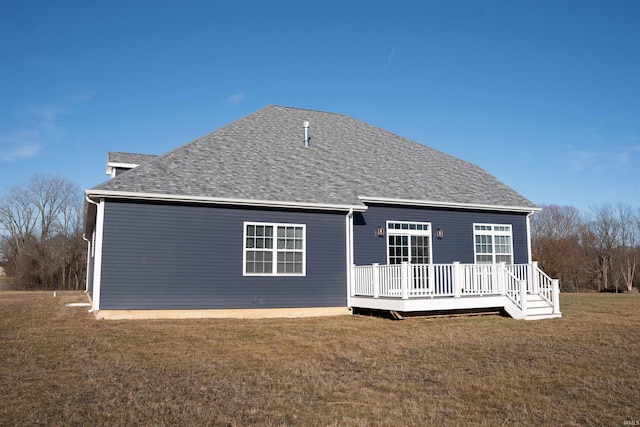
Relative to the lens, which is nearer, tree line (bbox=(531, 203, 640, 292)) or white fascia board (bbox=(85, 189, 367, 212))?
white fascia board (bbox=(85, 189, 367, 212))

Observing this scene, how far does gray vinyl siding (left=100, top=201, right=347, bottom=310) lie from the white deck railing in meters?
1.42

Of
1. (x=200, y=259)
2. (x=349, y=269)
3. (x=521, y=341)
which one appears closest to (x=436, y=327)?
(x=521, y=341)

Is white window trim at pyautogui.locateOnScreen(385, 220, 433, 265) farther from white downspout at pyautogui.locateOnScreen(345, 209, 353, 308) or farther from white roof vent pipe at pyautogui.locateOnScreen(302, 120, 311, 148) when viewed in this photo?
white roof vent pipe at pyautogui.locateOnScreen(302, 120, 311, 148)

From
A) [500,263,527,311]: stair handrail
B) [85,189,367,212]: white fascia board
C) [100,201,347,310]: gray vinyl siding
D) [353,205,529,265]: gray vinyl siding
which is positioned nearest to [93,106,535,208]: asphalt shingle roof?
[85,189,367,212]: white fascia board

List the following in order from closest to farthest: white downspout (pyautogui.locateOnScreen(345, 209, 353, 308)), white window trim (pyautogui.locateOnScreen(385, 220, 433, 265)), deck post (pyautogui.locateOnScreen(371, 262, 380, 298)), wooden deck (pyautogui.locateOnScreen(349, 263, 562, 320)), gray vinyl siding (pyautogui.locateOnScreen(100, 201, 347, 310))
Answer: gray vinyl siding (pyautogui.locateOnScreen(100, 201, 347, 310)), wooden deck (pyautogui.locateOnScreen(349, 263, 562, 320)), deck post (pyautogui.locateOnScreen(371, 262, 380, 298)), white downspout (pyautogui.locateOnScreen(345, 209, 353, 308)), white window trim (pyautogui.locateOnScreen(385, 220, 433, 265))

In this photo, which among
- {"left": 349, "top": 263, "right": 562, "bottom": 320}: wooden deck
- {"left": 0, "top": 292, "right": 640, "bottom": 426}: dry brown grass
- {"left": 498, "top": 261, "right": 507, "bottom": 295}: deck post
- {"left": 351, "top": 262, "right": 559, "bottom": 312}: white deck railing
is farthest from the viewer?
{"left": 498, "top": 261, "right": 507, "bottom": 295}: deck post

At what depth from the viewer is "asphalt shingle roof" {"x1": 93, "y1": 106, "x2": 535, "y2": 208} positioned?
14.5 metres

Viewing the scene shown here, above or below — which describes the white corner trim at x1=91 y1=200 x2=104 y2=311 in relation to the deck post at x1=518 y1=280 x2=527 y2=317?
above

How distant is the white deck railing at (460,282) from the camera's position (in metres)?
13.7

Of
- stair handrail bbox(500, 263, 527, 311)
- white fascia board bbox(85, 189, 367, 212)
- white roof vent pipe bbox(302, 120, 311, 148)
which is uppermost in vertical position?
white roof vent pipe bbox(302, 120, 311, 148)

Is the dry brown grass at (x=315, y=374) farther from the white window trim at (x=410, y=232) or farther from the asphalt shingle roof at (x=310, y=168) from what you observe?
the white window trim at (x=410, y=232)

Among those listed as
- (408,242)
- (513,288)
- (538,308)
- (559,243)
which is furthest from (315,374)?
(559,243)

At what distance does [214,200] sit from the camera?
13914 mm

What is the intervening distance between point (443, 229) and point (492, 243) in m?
2.18
